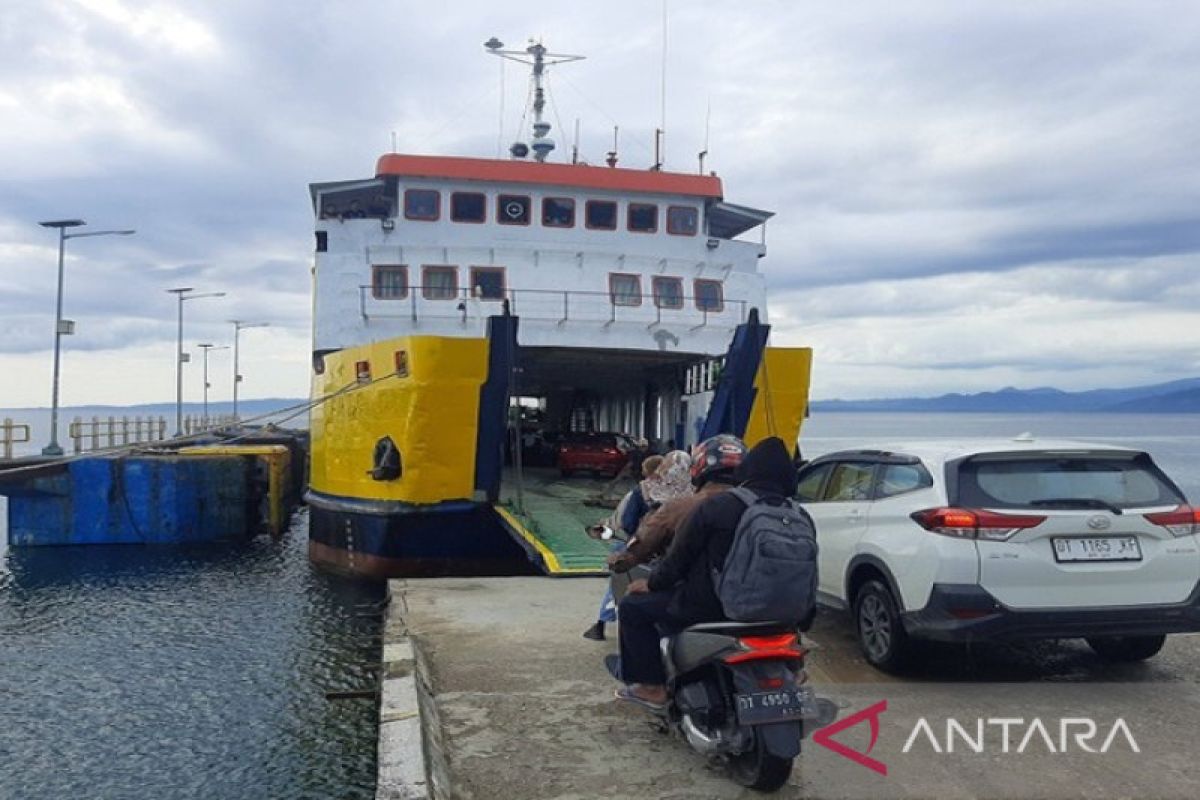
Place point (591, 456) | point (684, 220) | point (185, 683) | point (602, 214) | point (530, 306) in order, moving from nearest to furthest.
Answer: point (185, 683) < point (530, 306) < point (602, 214) < point (684, 220) < point (591, 456)

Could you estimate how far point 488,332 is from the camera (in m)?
11.6

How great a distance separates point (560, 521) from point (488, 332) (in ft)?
7.86

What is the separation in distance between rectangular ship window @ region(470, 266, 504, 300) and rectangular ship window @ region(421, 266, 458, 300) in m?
0.29

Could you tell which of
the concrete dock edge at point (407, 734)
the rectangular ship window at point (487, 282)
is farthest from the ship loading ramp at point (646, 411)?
the concrete dock edge at point (407, 734)

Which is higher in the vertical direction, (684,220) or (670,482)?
(684,220)

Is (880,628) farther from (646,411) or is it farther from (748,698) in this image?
(646,411)

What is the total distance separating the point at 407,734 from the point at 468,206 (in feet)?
42.6

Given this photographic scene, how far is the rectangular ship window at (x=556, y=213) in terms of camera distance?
1684 centimetres

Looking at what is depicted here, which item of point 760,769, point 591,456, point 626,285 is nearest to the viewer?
point 760,769

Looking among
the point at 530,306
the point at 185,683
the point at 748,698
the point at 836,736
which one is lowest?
the point at 185,683

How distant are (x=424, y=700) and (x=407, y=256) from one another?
445 inches

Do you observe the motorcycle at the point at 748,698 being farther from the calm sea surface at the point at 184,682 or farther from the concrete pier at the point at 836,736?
the calm sea surface at the point at 184,682

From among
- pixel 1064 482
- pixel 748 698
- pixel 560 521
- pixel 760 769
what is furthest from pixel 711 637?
pixel 560 521

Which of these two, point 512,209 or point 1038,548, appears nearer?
point 1038,548
